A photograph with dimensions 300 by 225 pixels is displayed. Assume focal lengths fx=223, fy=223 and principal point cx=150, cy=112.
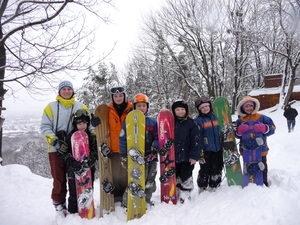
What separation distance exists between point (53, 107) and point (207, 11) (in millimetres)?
14502

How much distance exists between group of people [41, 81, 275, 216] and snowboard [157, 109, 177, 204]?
11 cm

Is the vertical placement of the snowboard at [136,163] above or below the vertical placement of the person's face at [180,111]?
below

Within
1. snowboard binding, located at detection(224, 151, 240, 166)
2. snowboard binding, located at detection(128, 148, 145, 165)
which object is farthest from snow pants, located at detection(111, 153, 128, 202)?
snowboard binding, located at detection(224, 151, 240, 166)

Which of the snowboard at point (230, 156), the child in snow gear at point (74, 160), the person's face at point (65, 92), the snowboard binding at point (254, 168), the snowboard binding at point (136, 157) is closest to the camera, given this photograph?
the child in snow gear at point (74, 160)

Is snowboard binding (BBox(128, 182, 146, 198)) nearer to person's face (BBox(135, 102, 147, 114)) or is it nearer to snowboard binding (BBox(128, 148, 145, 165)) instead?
snowboard binding (BBox(128, 148, 145, 165))

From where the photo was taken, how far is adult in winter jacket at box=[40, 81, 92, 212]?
123 inches

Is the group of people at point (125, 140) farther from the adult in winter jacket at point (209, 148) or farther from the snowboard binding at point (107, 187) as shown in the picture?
the snowboard binding at point (107, 187)

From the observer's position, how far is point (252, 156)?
3475 millimetres

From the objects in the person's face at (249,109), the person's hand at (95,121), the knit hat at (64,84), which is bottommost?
the person's hand at (95,121)

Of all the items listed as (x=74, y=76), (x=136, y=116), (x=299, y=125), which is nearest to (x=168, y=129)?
(x=136, y=116)

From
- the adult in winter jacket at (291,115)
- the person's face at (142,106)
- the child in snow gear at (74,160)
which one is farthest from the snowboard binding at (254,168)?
the adult in winter jacket at (291,115)

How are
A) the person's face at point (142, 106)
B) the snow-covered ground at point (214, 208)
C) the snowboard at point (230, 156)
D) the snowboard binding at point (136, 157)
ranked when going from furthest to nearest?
1. the snowboard at point (230, 156)
2. the person's face at point (142, 106)
3. the snowboard binding at point (136, 157)
4. the snow-covered ground at point (214, 208)

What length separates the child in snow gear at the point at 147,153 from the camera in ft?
10.4

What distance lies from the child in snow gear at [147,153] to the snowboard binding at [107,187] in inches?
9.4
